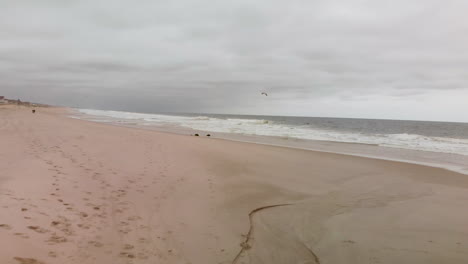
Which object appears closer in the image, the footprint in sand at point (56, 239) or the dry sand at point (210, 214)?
the footprint in sand at point (56, 239)

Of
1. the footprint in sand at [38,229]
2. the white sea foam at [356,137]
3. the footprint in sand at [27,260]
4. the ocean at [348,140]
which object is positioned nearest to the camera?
the footprint in sand at [27,260]

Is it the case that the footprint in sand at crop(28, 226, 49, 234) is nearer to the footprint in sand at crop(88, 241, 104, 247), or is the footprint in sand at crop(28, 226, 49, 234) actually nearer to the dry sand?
the dry sand

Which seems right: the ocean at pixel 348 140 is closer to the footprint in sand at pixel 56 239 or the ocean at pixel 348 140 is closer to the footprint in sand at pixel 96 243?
the footprint in sand at pixel 96 243

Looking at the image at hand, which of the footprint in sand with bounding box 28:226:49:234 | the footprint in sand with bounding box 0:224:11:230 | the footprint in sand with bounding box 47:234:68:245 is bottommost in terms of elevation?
the footprint in sand with bounding box 47:234:68:245

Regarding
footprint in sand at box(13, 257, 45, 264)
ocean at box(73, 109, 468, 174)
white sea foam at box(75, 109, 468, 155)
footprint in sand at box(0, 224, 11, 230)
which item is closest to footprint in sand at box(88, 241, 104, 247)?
footprint in sand at box(13, 257, 45, 264)

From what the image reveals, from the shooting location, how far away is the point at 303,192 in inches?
304

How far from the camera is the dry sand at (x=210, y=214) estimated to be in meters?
3.95

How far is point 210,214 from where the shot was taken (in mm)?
5664

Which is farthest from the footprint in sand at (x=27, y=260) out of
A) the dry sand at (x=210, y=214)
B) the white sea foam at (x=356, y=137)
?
the white sea foam at (x=356, y=137)

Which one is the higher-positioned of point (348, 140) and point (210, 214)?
point (348, 140)

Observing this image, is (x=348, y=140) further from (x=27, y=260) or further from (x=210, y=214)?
(x=27, y=260)

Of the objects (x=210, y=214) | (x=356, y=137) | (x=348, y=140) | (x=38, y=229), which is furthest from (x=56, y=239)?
(x=356, y=137)

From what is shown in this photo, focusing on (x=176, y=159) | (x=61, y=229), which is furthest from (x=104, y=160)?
(x=61, y=229)

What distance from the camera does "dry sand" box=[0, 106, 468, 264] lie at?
395 cm
